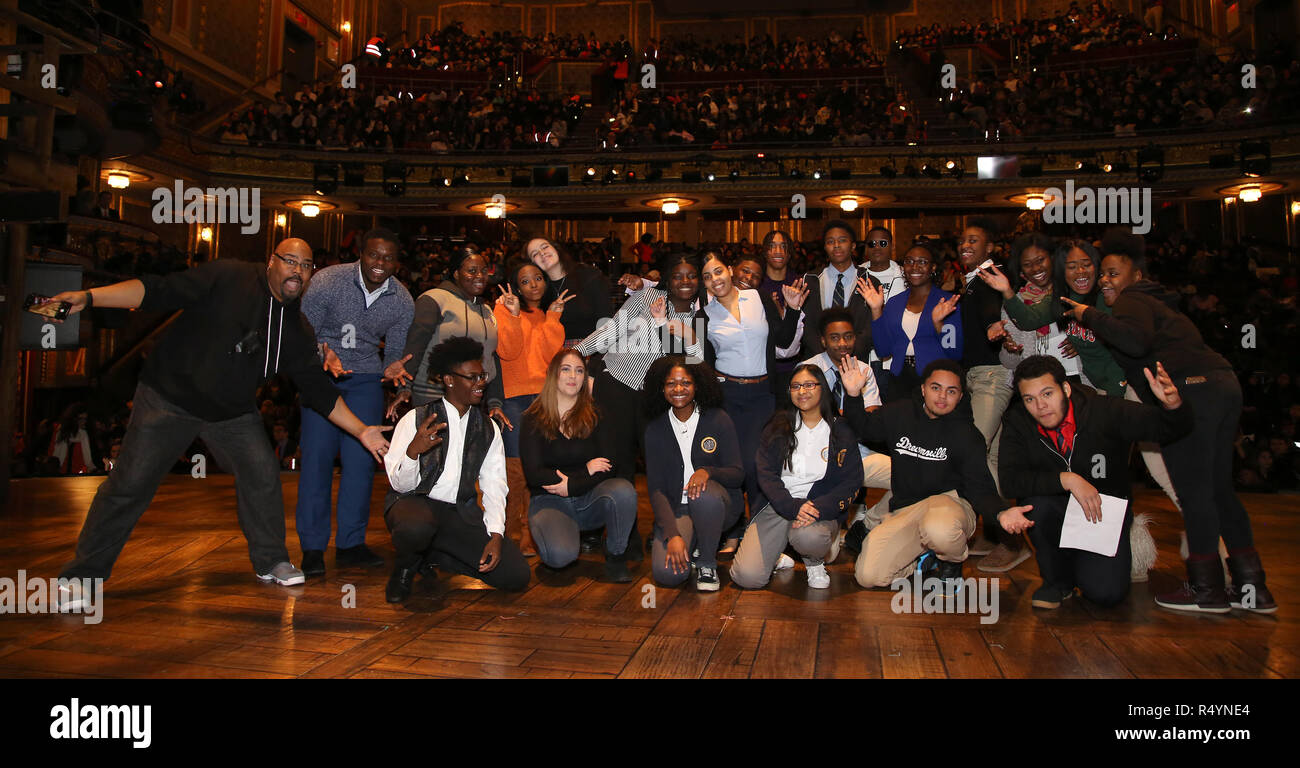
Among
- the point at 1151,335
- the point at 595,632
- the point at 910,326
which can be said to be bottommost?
the point at 595,632

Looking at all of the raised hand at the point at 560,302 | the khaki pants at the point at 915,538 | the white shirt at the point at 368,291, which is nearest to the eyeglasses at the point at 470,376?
the white shirt at the point at 368,291

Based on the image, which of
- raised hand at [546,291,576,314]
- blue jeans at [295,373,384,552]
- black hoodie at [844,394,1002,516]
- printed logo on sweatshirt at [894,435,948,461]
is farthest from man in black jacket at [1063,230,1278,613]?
blue jeans at [295,373,384,552]

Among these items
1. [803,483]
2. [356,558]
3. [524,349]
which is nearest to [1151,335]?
[803,483]

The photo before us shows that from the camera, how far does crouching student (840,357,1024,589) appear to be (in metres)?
3.44

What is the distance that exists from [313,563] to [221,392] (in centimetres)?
92

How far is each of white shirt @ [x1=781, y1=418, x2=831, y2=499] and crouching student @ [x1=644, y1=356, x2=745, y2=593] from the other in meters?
0.24

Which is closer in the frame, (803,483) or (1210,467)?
(1210,467)

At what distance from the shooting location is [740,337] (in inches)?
161

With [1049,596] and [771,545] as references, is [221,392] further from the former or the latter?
[1049,596]

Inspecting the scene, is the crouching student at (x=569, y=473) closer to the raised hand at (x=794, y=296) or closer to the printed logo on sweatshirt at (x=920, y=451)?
the raised hand at (x=794, y=296)

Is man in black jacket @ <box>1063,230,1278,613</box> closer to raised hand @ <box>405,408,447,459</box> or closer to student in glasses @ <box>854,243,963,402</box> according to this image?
student in glasses @ <box>854,243,963,402</box>
